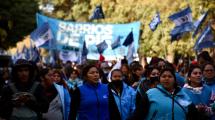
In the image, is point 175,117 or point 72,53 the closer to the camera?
point 175,117

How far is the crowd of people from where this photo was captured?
6691 millimetres

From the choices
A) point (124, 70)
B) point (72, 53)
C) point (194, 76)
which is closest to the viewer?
point (194, 76)

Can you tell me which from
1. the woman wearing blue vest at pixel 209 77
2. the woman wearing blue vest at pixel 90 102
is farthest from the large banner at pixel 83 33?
the woman wearing blue vest at pixel 90 102

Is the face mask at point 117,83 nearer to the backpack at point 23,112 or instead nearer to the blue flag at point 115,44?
the backpack at point 23,112

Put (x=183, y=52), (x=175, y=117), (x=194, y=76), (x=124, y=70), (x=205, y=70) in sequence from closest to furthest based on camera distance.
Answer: (x=175, y=117) → (x=194, y=76) → (x=205, y=70) → (x=124, y=70) → (x=183, y=52)

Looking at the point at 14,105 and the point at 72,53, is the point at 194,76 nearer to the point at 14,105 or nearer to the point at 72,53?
the point at 14,105

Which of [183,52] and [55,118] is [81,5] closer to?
[183,52]

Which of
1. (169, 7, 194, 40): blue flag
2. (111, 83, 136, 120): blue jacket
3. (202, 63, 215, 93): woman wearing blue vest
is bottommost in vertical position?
(111, 83, 136, 120): blue jacket

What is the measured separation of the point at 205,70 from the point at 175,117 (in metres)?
2.22

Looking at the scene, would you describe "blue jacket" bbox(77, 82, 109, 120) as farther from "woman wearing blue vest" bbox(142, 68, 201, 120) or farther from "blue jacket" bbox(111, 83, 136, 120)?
"woman wearing blue vest" bbox(142, 68, 201, 120)

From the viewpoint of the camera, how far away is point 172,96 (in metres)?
6.66

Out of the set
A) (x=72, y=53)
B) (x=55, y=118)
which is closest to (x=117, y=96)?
(x=55, y=118)

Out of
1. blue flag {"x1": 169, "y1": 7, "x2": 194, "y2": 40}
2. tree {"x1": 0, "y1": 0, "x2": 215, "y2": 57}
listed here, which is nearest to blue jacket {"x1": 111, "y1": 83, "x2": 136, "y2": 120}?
blue flag {"x1": 169, "y1": 7, "x2": 194, "y2": 40}

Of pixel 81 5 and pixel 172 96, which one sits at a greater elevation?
pixel 81 5
